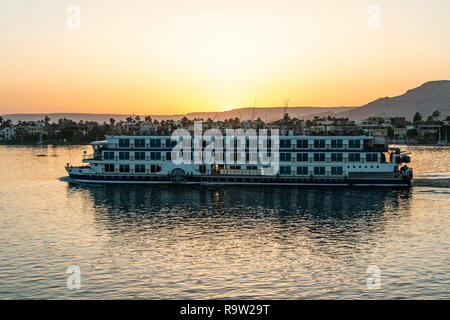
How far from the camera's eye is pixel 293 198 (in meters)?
67.9

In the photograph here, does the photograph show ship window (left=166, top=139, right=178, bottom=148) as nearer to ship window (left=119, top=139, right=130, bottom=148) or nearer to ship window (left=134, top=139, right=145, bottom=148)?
ship window (left=134, top=139, right=145, bottom=148)

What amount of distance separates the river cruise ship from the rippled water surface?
900 centimetres

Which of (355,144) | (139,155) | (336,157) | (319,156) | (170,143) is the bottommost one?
(336,157)

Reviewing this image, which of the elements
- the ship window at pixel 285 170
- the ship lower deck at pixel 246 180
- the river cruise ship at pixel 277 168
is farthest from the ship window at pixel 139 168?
the ship window at pixel 285 170

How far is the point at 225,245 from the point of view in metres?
40.2

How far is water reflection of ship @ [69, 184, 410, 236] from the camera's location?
171ft

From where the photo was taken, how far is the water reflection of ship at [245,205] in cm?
5203

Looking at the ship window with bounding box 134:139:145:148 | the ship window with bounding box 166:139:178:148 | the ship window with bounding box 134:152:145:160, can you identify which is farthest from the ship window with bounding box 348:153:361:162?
Result: the ship window with bounding box 134:139:145:148

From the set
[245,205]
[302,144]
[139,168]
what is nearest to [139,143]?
[139,168]

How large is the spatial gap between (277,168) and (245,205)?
21401 millimetres

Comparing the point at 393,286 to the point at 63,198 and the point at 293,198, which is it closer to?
the point at 293,198

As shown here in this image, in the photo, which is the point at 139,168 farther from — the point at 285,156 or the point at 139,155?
the point at 285,156

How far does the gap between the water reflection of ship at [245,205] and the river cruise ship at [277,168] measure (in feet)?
9.13

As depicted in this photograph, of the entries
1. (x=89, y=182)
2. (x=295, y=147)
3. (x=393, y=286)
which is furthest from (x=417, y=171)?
(x=393, y=286)
